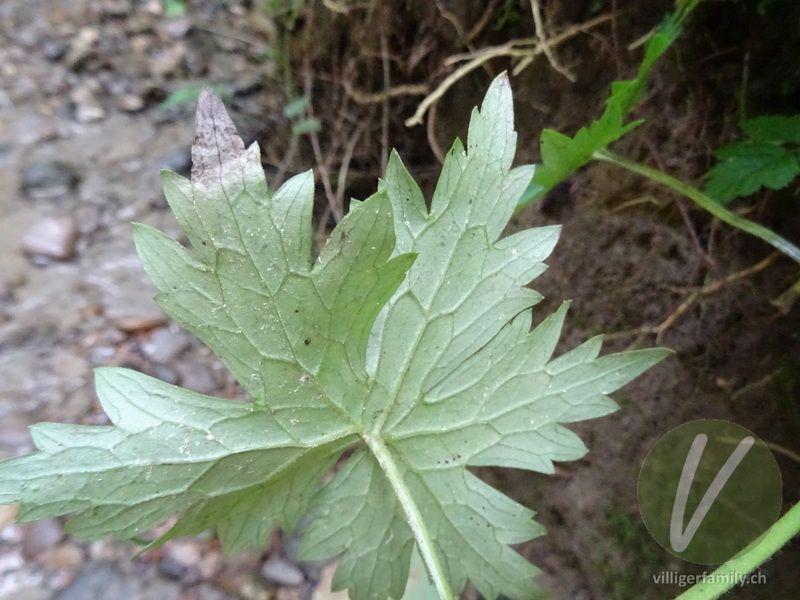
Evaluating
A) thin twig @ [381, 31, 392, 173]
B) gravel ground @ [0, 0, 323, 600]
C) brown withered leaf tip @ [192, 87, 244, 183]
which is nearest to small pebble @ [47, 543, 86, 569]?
gravel ground @ [0, 0, 323, 600]

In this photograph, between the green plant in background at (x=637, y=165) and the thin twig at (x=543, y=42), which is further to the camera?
the thin twig at (x=543, y=42)

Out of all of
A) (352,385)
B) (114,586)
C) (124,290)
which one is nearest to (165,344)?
(124,290)

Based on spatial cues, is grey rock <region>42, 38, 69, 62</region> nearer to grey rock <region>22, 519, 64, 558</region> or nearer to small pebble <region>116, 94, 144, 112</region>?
small pebble <region>116, 94, 144, 112</region>

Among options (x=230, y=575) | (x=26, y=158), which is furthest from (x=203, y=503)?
(x=26, y=158)

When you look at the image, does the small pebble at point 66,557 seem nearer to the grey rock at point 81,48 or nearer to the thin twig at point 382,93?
the thin twig at point 382,93

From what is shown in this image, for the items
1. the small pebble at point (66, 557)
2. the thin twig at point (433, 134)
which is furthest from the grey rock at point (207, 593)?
the thin twig at point (433, 134)

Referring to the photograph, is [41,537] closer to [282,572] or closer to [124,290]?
[282,572]
